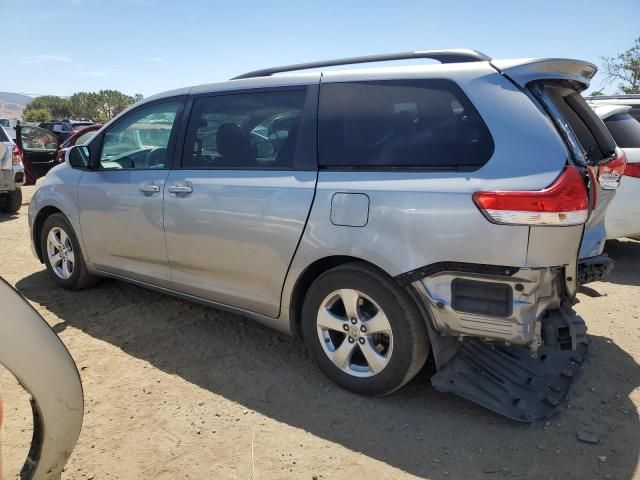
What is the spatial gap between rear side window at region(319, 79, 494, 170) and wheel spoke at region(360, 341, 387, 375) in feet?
3.32

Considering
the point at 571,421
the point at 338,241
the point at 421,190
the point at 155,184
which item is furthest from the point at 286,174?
the point at 571,421

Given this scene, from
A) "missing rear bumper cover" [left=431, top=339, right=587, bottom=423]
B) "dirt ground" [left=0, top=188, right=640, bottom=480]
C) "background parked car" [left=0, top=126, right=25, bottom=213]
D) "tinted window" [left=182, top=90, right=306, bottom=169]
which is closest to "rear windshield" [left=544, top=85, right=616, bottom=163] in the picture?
"missing rear bumper cover" [left=431, top=339, right=587, bottom=423]

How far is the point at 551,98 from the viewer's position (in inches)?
107

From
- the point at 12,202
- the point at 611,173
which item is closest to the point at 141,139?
the point at 611,173

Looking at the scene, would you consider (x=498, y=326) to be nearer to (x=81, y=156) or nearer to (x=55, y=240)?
(x=81, y=156)

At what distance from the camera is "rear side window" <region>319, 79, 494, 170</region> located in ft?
8.39

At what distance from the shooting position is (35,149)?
32.3 ft

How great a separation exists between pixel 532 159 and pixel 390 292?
0.96 m

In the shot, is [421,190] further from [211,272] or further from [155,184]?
[155,184]

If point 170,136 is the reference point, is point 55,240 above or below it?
below

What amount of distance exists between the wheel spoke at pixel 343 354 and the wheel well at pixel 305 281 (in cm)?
35

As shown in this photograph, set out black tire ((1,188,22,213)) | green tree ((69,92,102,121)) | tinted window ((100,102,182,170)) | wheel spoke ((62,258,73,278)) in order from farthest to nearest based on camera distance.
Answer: green tree ((69,92,102,121))
black tire ((1,188,22,213))
wheel spoke ((62,258,73,278))
tinted window ((100,102,182,170))

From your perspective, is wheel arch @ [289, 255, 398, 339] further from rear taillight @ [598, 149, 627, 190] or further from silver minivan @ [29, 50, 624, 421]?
rear taillight @ [598, 149, 627, 190]

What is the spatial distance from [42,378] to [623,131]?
5.37 m
